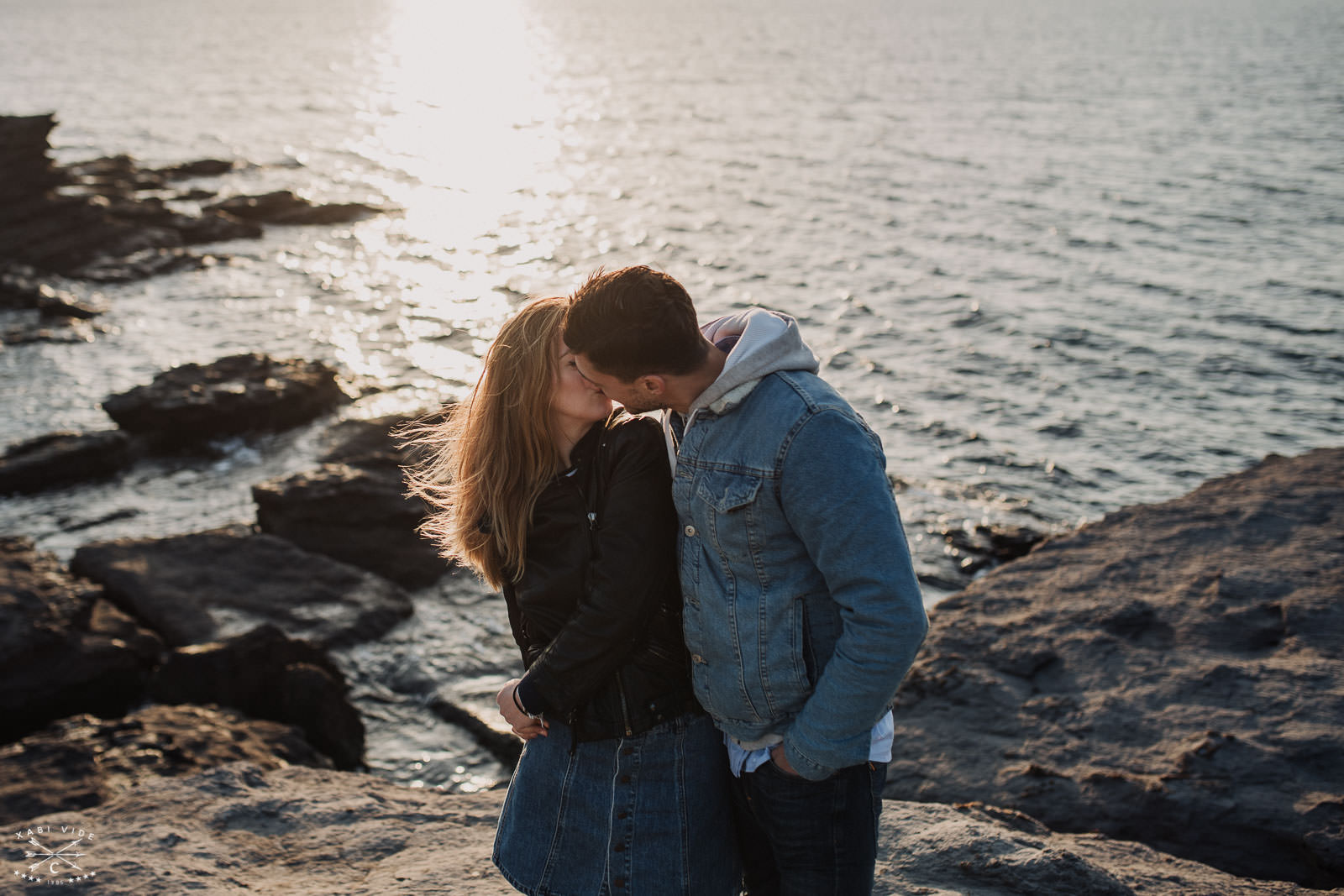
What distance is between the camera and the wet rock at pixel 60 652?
7738 mm

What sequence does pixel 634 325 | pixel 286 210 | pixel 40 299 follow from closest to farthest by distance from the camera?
pixel 634 325, pixel 40 299, pixel 286 210

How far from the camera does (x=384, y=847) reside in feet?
16.2

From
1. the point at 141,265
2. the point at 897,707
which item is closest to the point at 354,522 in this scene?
the point at 897,707

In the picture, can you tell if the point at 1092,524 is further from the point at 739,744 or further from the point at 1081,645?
the point at 739,744

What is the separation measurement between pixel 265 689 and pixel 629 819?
5420 mm

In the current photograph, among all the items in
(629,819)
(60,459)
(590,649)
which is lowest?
(60,459)

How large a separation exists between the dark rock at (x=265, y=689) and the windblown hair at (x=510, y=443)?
16.0ft

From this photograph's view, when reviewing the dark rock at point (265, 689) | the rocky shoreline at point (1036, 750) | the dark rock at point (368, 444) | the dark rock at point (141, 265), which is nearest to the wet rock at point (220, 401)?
the dark rock at point (368, 444)

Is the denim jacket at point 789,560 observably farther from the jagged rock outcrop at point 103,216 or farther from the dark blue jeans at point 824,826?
the jagged rock outcrop at point 103,216

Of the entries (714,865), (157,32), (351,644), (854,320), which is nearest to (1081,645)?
(714,865)

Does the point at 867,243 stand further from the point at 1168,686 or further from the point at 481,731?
the point at 1168,686

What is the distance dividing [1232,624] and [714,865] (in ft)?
14.3

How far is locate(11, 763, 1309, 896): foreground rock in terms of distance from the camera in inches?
164

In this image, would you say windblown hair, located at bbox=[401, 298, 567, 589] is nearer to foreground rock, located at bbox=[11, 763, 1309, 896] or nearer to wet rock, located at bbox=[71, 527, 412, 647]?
foreground rock, located at bbox=[11, 763, 1309, 896]
